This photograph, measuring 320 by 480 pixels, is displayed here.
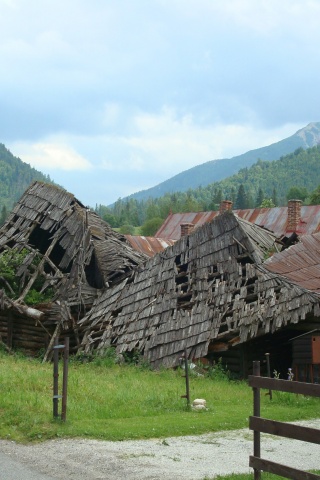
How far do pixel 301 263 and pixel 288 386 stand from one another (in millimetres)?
14652

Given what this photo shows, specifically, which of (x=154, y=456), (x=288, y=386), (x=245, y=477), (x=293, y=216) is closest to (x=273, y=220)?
(x=293, y=216)

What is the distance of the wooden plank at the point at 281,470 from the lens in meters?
6.89

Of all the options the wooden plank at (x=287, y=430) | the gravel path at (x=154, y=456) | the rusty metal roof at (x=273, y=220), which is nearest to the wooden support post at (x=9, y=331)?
the rusty metal roof at (x=273, y=220)

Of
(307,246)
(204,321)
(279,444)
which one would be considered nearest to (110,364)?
(204,321)

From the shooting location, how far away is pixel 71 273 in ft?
93.8

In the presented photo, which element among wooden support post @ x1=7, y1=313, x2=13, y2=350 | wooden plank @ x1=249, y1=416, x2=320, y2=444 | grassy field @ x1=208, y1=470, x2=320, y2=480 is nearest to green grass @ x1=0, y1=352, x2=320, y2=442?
grassy field @ x1=208, y1=470, x2=320, y2=480

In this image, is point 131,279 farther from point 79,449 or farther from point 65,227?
point 79,449

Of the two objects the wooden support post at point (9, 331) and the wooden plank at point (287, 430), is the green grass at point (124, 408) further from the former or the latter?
the wooden support post at point (9, 331)

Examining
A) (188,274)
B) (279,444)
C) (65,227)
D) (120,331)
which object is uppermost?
(65,227)

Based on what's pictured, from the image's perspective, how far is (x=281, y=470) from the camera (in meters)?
7.30

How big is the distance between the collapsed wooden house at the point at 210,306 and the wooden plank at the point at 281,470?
38.2ft

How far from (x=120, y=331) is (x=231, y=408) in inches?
447

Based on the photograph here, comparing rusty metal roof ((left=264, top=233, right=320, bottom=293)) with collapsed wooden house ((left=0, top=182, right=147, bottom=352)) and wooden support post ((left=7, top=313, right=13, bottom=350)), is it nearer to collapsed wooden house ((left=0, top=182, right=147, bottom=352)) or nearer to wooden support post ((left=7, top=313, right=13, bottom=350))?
collapsed wooden house ((left=0, top=182, right=147, bottom=352))

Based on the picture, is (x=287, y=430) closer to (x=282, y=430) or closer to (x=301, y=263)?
(x=282, y=430)
